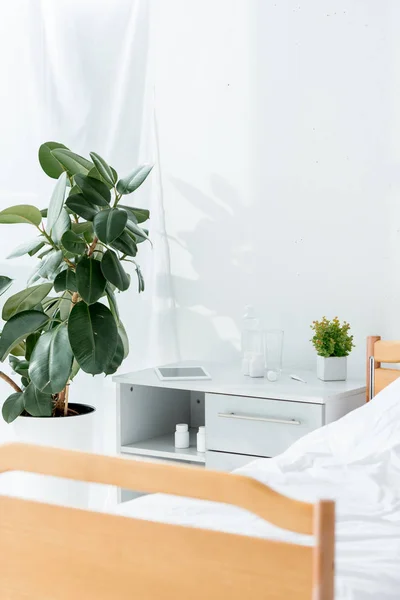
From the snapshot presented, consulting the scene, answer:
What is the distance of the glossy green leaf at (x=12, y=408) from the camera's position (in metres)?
2.23

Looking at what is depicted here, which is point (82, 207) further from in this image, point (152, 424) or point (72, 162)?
point (152, 424)

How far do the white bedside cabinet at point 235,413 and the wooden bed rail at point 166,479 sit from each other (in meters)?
1.36

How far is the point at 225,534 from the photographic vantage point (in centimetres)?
85

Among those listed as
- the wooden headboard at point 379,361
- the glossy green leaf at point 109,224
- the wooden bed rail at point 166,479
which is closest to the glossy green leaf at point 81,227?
the glossy green leaf at point 109,224

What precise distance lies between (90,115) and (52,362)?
1182mm

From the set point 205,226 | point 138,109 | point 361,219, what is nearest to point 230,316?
point 205,226

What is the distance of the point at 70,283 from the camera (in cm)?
212

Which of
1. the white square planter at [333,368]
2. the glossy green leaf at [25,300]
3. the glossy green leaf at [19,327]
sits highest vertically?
the glossy green leaf at [25,300]

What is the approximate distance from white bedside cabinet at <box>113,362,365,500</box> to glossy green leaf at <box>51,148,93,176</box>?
Answer: 69 centimetres

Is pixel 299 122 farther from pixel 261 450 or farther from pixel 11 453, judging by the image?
pixel 11 453

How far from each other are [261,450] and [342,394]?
28cm

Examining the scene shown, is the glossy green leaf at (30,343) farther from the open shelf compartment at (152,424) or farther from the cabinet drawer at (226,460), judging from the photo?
the cabinet drawer at (226,460)

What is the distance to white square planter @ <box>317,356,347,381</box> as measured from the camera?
2.43 metres

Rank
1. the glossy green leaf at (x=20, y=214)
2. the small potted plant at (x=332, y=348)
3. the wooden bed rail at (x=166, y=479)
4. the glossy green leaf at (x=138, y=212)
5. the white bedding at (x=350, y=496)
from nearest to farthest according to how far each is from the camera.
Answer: the wooden bed rail at (x=166, y=479) < the white bedding at (x=350, y=496) < the glossy green leaf at (x=20, y=214) < the glossy green leaf at (x=138, y=212) < the small potted plant at (x=332, y=348)
